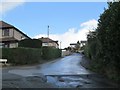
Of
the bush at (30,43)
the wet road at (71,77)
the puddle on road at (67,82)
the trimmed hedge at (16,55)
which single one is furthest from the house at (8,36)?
the puddle on road at (67,82)

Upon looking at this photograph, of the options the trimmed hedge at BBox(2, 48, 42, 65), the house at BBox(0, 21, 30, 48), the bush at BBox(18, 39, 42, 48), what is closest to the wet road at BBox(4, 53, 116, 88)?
the trimmed hedge at BBox(2, 48, 42, 65)

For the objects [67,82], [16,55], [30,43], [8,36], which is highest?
[8,36]

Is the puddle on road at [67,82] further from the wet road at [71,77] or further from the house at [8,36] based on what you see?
the house at [8,36]

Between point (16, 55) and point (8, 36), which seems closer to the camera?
point (16, 55)

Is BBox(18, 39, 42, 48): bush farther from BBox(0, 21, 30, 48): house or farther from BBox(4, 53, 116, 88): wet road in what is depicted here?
BBox(4, 53, 116, 88): wet road

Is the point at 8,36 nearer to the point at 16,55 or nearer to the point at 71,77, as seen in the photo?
the point at 16,55

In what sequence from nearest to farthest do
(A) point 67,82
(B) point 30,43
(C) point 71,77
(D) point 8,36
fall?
(A) point 67,82 < (C) point 71,77 < (B) point 30,43 < (D) point 8,36

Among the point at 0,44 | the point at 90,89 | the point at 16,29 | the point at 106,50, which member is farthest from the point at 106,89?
the point at 16,29

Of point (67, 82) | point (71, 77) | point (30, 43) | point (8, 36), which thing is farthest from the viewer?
point (8, 36)

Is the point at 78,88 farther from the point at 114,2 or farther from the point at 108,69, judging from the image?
the point at 108,69

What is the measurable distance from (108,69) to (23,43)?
110 ft

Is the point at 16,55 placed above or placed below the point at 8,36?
below

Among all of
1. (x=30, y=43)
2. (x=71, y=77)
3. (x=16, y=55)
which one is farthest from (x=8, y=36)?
(x=71, y=77)

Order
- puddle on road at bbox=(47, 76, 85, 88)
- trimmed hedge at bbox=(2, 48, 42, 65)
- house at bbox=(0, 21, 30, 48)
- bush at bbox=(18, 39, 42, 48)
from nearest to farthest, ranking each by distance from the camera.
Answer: puddle on road at bbox=(47, 76, 85, 88)
trimmed hedge at bbox=(2, 48, 42, 65)
bush at bbox=(18, 39, 42, 48)
house at bbox=(0, 21, 30, 48)
